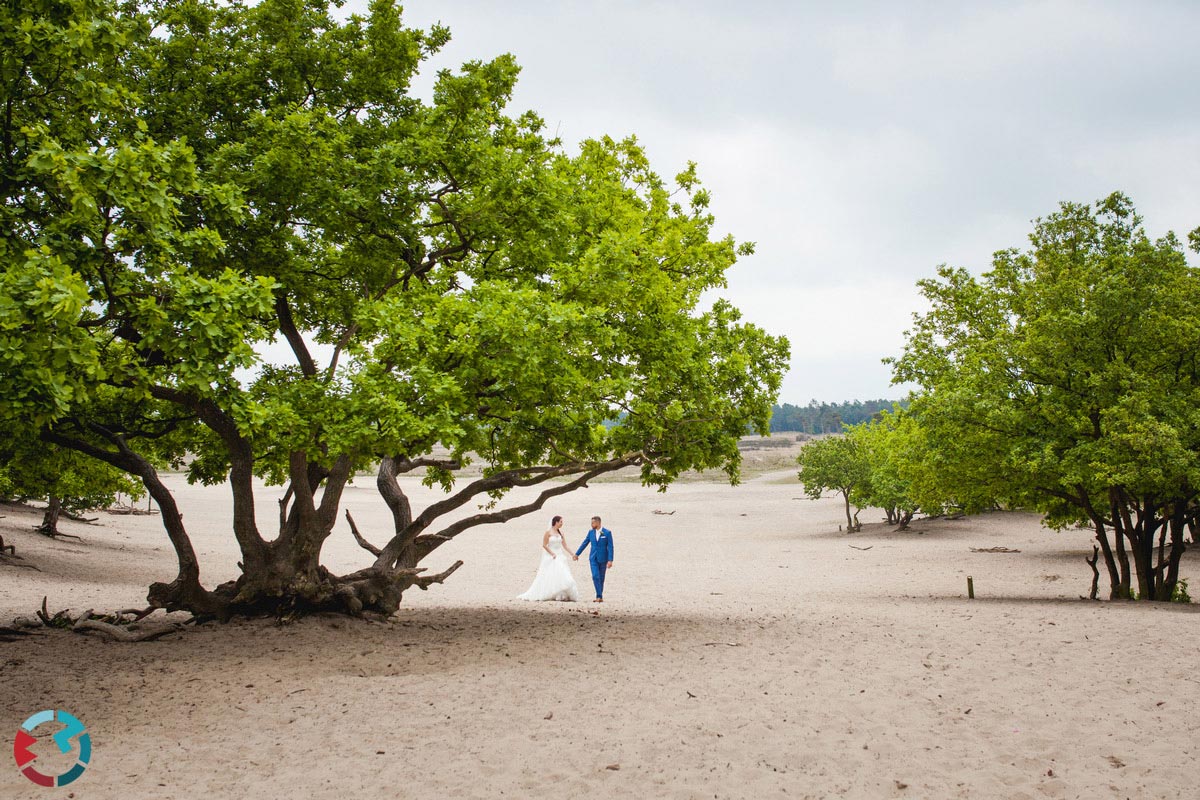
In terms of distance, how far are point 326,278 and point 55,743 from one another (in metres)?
7.79

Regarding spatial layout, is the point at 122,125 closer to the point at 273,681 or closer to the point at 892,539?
the point at 273,681

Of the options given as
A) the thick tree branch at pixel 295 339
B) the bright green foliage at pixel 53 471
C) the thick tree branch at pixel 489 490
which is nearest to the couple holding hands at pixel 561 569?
the thick tree branch at pixel 489 490

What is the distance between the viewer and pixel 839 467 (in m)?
45.9

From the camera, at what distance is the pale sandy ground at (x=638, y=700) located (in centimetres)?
663

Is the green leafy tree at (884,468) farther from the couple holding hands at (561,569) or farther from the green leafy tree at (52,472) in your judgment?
the green leafy tree at (52,472)

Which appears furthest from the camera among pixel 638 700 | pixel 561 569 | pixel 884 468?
pixel 884 468

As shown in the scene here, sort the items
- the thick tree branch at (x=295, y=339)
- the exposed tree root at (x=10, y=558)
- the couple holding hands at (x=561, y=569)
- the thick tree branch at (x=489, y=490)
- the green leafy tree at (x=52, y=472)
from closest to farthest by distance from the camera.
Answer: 1. the thick tree branch at (x=295, y=339)
2. the green leafy tree at (x=52, y=472)
3. the thick tree branch at (x=489, y=490)
4. the couple holding hands at (x=561, y=569)
5. the exposed tree root at (x=10, y=558)

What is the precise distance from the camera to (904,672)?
10.2m

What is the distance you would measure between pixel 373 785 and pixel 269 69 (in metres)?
11.0

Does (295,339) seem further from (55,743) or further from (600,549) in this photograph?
(600,549)

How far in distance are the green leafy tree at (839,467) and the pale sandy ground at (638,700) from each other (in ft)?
90.5

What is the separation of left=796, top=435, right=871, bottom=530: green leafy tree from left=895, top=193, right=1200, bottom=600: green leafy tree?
26.8 m

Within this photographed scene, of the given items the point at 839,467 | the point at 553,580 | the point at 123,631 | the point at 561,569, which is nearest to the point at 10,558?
the point at 123,631

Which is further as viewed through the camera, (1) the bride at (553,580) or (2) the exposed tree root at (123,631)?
(1) the bride at (553,580)
